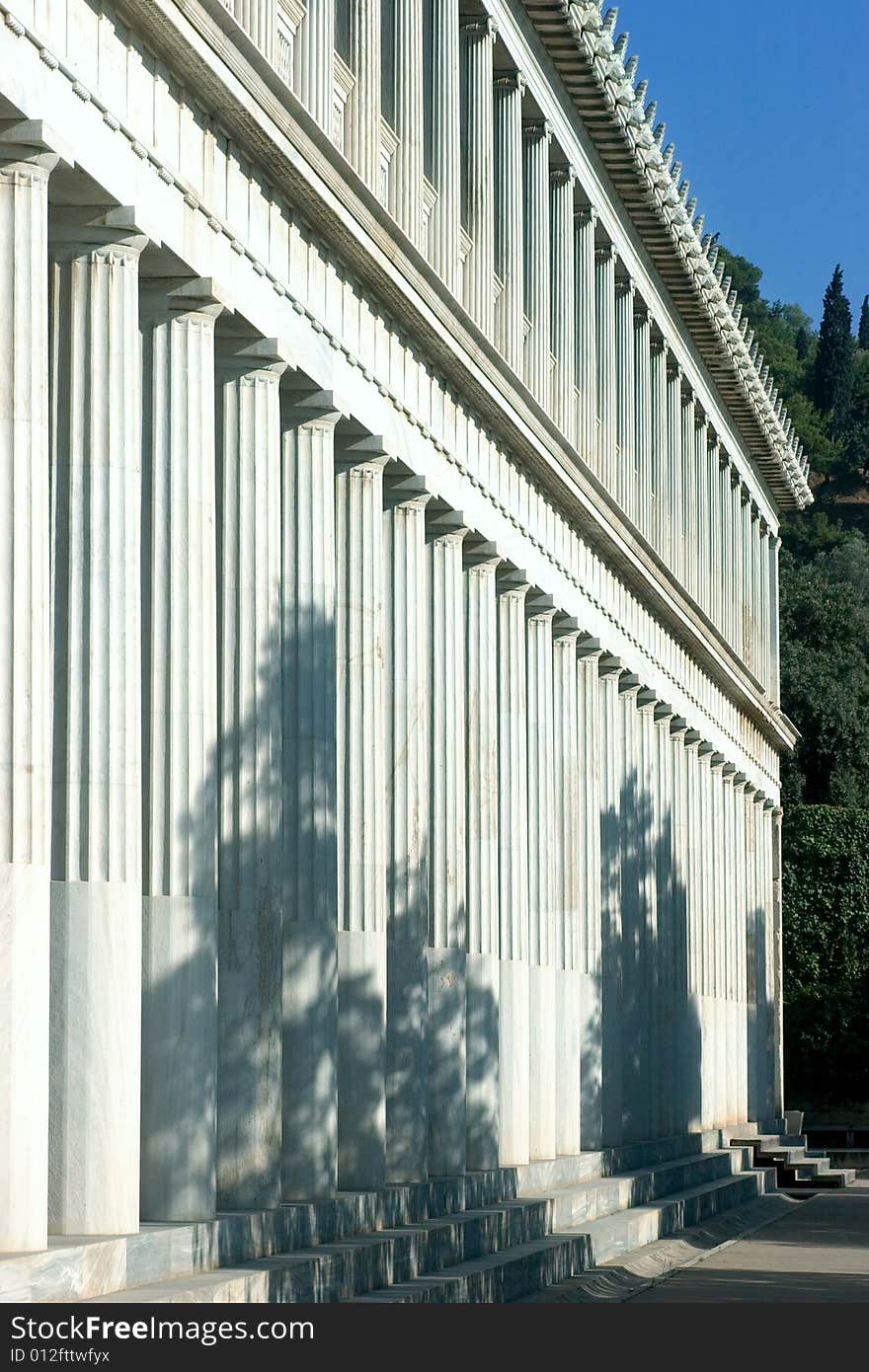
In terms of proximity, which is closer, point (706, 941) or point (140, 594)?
point (140, 594)

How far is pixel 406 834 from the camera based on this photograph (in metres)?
34.0

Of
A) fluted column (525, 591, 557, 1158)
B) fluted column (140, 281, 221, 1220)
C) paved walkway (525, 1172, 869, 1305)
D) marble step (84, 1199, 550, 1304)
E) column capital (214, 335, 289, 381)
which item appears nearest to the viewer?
marble step (84, 1199, 550, 1304)

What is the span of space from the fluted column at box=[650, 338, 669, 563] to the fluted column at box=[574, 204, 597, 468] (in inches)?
307

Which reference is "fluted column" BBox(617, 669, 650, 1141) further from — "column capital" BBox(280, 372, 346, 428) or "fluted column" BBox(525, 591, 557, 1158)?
"column capital" BBox(280, 372, 346, 428)

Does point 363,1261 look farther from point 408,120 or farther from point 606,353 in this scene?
point 606,353

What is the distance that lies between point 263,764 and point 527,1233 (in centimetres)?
1147

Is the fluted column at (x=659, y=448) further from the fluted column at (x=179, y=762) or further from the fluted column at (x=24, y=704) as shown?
the fluted column at (x=24, y=704)

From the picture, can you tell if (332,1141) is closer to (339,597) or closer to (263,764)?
(263,764)

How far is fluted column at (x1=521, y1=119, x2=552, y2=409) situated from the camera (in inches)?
1750

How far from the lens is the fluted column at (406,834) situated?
1328 inches

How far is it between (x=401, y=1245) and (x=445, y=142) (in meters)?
16.6

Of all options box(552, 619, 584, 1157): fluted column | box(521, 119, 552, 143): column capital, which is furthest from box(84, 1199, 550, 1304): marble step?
box(521, 119, 552, 143): column capital

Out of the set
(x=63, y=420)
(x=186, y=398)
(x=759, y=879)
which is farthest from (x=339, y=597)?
(x=759, y=879)

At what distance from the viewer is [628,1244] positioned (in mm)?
41312
